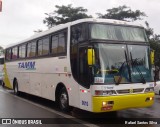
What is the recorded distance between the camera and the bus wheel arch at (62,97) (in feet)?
35.5

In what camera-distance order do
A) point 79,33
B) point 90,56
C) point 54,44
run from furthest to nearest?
point 54,44, point 79,33, point 90,56

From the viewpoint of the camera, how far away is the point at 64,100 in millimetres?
11008

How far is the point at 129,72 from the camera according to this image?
30.0ft

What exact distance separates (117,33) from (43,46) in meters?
4.57

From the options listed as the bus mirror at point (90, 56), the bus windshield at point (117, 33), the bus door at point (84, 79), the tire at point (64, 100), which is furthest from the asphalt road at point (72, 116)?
the bus windshield at point (117, 33)

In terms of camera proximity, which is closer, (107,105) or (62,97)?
(107,105)

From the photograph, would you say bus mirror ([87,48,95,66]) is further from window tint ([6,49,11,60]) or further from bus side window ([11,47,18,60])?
window tint ([6,49,11,60])

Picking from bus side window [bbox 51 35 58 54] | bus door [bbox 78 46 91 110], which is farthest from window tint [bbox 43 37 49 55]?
bus door [bbox 78 46 91 110]

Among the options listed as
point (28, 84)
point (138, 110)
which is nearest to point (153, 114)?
point (138, 110)

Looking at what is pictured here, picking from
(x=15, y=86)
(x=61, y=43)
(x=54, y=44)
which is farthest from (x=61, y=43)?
(x=15, y=86)

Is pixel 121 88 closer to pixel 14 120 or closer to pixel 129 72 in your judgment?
pixel 129 72

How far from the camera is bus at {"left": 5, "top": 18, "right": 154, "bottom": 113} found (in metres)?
8.73

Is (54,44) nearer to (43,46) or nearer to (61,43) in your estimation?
(61,43)

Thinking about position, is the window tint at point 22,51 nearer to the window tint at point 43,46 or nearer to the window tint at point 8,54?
the window tint at point 43,46
